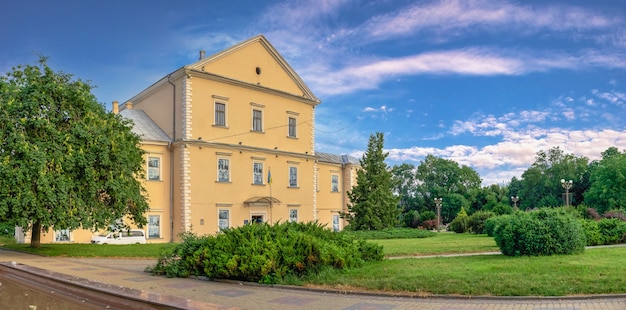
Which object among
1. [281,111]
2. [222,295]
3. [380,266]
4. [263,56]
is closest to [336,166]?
[281,111]

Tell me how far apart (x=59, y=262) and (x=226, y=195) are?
57.9 feet

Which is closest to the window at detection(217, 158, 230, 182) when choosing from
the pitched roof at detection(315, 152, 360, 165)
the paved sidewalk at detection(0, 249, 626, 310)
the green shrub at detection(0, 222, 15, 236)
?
the pitched roof at detection(315, 152, 360, 165)

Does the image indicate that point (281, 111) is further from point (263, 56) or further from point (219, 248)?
point (219, 248)

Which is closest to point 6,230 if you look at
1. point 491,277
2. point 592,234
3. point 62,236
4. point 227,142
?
point 62,236

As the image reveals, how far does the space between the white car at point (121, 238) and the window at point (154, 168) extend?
12.1ft

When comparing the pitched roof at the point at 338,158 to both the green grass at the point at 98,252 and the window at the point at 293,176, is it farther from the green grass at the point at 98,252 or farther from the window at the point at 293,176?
the green grass at the point at 98,252

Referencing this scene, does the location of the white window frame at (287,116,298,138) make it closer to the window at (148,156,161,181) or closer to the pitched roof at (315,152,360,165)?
the pitched roof at (315,152,360,165)

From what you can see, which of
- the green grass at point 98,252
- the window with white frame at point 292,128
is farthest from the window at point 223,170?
the green grass at point 98,252

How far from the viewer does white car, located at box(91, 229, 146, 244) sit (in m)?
30.2

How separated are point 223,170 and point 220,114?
399 cm

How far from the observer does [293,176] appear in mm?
40625

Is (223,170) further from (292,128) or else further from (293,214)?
(292,128)

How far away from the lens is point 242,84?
36812mm

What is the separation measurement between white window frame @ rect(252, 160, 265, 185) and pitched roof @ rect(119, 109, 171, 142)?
6.58 m
